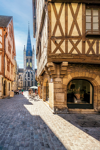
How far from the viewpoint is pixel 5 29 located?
15977 mm

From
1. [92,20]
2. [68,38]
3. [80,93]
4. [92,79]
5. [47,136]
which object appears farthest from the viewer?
[80,93]

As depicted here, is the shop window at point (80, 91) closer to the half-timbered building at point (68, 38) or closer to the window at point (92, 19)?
the half-timbered building at point (68, 38)

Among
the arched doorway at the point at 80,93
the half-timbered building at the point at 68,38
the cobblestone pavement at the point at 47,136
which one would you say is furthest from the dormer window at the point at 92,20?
the cobblestone pavement at the point at 47,136

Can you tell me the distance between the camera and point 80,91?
792 centimetres

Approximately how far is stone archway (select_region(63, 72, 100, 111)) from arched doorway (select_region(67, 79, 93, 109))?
311 mm

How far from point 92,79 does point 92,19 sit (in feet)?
11.8

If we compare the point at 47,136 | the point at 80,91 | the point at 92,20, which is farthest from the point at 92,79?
the point at 47,136

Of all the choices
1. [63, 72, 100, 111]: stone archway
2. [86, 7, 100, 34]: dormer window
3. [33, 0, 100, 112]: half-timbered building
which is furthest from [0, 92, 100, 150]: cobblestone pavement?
[86, 7, 100, 34]: dormer window

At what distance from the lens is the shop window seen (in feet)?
25.1

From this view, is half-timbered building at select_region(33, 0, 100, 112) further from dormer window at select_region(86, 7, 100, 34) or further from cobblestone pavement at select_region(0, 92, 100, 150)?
cobblestone pavement at select_region(0, 92, 100, 150)

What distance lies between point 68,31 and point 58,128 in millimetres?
5119

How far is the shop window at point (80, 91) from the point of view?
7.66 metres

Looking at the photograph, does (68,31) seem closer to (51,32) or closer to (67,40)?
(67,40)

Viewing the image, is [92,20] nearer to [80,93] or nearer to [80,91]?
[80,91]
